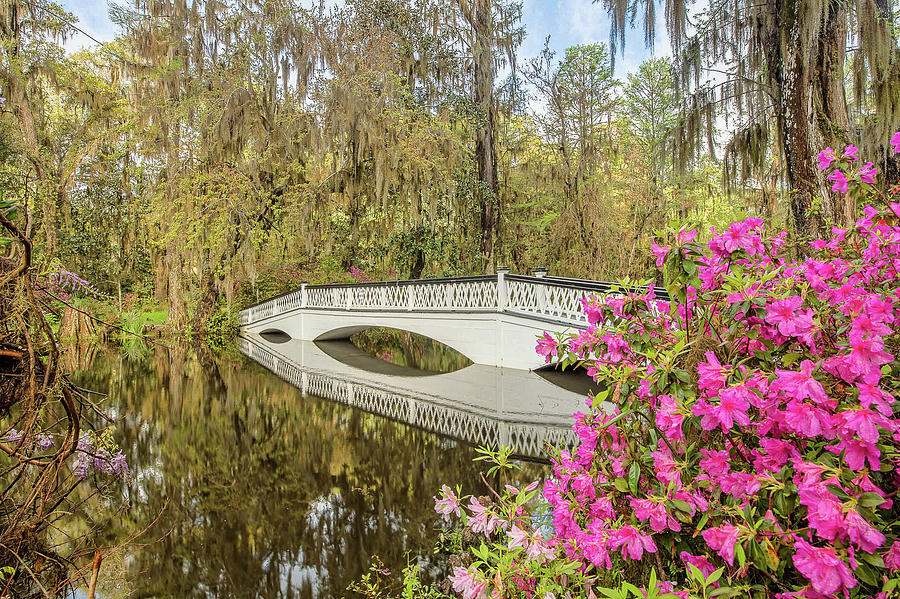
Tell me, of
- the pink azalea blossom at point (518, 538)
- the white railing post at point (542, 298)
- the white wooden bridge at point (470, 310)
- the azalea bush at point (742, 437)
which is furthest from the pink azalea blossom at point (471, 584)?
the white railing post at point (542, 298)

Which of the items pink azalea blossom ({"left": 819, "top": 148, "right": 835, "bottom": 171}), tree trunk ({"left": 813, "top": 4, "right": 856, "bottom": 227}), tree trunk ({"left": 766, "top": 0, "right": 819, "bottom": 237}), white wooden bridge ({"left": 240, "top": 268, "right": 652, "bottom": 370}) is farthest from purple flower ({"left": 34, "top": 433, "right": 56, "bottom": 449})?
tree trunk ({"left": 813, "top": 4, "right": 856, "bottom": 227})

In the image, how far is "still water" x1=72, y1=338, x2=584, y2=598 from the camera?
10.5ft

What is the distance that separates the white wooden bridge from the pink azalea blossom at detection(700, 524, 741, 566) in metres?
6.69

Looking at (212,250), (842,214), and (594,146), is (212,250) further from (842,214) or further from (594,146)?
(842,214)

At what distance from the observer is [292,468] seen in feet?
16.2

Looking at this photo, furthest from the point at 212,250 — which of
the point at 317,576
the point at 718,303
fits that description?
the point at 718,303

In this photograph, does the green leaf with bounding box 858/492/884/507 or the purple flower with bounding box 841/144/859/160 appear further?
the purple flower with bounding box 841/144/859/160

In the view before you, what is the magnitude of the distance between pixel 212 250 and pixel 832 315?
15.7m

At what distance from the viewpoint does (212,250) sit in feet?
48.4

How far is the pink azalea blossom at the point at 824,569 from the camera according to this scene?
873 mm

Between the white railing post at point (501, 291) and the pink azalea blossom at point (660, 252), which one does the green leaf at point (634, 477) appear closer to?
the pink azalea blossom at point (660, 252)

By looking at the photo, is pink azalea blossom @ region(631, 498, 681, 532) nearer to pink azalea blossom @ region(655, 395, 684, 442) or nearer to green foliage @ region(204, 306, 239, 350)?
pink azalea blossom @ region(655, 395, 684, 442)

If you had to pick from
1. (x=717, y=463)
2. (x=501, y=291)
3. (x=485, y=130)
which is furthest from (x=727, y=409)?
(x=485, y=130)

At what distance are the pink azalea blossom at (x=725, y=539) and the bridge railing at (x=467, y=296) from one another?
5.94 metres
